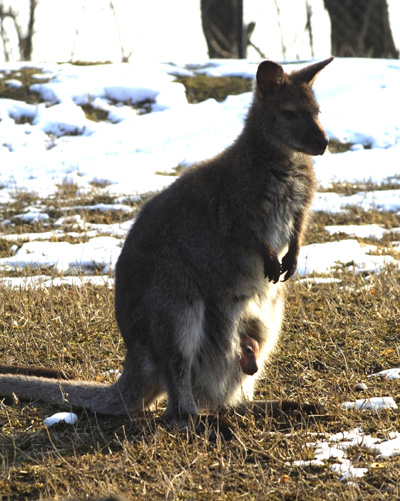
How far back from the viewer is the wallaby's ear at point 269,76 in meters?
4.25

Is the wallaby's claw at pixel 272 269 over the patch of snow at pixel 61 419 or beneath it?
over

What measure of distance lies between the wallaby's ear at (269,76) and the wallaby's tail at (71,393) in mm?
1911

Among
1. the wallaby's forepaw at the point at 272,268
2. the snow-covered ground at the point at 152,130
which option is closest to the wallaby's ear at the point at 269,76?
the wallaby's forepaw at the point at 272,268

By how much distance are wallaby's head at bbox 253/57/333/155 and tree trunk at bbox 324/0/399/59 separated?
40.8 ft

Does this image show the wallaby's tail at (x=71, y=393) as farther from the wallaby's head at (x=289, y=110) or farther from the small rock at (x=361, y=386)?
the wallaby's head at (x=289, y=110)

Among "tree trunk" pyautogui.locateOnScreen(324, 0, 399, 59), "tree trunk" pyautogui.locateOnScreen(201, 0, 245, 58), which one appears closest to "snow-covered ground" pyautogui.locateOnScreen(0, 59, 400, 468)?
"tree trunk" pyautogui.locateOnScreen(324, 0, 399, 59)

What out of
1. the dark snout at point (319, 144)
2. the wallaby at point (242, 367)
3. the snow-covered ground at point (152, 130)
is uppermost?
the dark snout at point (319, 144)

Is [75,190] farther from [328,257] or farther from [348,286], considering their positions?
[348,286]

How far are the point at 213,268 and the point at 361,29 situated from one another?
13.8 m

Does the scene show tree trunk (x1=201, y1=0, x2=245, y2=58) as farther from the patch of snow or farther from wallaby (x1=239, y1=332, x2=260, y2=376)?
the patch of snow

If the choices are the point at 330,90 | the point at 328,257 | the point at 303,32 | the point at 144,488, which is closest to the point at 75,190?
the point at 328,257

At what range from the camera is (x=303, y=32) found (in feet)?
69.2

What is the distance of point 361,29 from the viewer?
16.3 metres

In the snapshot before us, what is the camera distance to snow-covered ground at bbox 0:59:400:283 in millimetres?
10266
